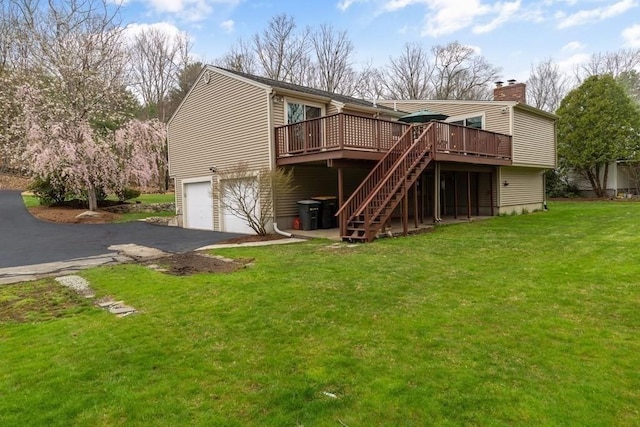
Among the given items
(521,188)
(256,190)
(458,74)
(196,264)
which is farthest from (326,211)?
(458,74)

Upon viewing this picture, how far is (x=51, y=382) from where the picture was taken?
10.7 feet

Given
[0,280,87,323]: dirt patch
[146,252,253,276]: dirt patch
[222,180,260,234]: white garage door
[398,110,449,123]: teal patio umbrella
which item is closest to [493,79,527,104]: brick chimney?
[398,110,449,123]: teal patio umbrella

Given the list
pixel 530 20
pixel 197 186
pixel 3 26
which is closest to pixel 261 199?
pixel 197 186

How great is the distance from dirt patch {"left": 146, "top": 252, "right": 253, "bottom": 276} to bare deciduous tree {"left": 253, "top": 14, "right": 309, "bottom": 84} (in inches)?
1150

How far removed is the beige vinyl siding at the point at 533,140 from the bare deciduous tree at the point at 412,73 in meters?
19.1

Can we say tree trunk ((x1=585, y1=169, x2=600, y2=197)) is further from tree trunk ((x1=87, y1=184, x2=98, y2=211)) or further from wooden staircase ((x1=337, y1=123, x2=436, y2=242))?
tree trunk ((x1=87, y1=184, x2=98, y2=211))

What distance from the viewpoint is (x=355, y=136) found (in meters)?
12.1

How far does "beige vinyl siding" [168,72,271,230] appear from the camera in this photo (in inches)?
549

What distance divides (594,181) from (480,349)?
92.0 feet

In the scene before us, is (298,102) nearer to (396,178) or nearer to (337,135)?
(337,135)

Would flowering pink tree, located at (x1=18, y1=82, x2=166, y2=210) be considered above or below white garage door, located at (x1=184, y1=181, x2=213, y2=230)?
above

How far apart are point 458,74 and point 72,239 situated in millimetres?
35140

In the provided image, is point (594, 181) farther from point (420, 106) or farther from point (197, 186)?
point (197, 186)

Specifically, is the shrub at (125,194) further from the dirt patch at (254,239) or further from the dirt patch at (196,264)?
the dirt patch at (196,264)
